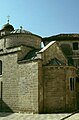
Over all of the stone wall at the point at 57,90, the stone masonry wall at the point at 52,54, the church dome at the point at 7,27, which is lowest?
the stone wall at the point at 57,90

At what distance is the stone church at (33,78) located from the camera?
56.3 feet

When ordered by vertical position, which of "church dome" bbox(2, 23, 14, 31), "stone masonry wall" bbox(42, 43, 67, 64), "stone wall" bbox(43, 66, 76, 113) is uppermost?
"church dome" bbox(2, 23, 14, 31)

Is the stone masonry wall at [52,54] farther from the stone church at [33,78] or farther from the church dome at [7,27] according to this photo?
the church dome at [7,27]

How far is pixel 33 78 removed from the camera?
17281 mm

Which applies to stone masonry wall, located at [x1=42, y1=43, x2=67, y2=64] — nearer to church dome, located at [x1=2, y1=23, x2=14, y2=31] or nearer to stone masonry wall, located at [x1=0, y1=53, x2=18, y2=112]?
stone masonry wall, located at [x1=0, y1=53, x2=18, y2=112]

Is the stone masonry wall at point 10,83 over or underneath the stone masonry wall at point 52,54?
underneath

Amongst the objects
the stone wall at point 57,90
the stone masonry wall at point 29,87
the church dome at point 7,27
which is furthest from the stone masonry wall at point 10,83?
the church dome at point 7,27

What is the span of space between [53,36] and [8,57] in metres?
12.8

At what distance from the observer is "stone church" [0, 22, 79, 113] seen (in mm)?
17172

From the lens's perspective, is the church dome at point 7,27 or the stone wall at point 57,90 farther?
the church dome at point 7,27

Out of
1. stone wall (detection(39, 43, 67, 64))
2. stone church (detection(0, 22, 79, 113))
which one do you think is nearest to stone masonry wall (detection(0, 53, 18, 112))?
stone church (detection(0, 22, 79, 113))

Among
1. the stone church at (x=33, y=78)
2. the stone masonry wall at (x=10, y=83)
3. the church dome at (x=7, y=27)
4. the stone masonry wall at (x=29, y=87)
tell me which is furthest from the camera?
the church dome at (x=7, y=27)

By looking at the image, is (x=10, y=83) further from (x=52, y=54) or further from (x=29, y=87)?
(x=52, y=54)

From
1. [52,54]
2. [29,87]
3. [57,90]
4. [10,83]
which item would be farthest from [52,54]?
[10,83]
